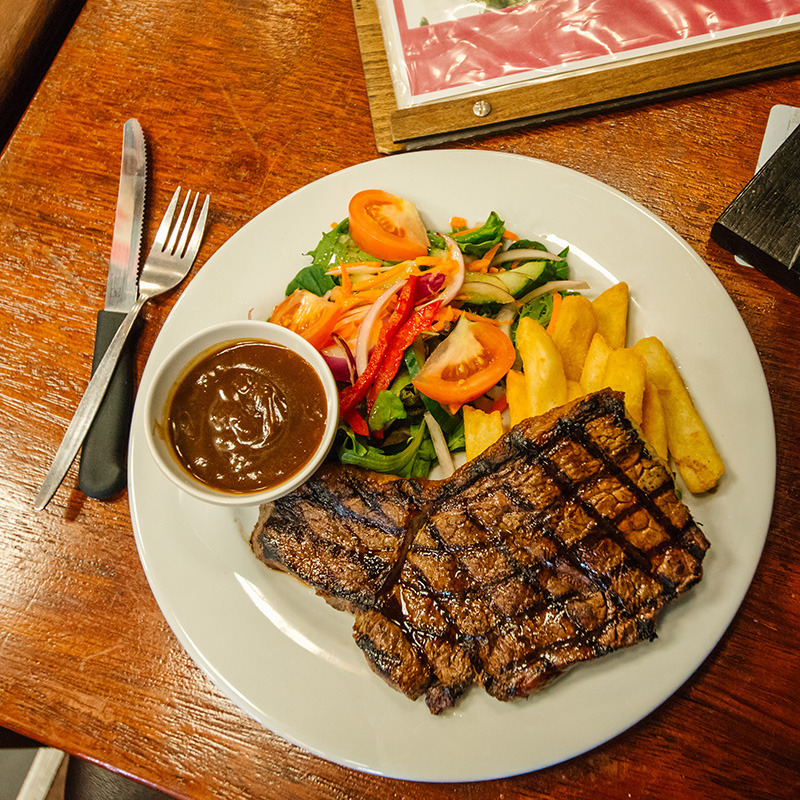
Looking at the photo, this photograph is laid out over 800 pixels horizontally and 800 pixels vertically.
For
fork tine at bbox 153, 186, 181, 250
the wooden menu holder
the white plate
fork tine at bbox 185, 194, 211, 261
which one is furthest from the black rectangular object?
fork tine at bbox 153, 186, 181, 250

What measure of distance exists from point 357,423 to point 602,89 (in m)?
2.11

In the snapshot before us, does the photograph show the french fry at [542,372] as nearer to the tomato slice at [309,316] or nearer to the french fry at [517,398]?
the french fry at [517,398]

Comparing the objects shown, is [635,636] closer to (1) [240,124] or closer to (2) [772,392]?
(2) [772,392]

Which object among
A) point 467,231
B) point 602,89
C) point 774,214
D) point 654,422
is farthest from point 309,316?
point 774,214

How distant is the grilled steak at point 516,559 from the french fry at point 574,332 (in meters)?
0.30

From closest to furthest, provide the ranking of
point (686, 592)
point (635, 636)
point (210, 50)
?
point (635, 636)
point (686, 592)
point (210, 50)

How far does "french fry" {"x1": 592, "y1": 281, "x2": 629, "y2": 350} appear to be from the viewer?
2400mm

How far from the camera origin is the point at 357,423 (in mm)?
2484

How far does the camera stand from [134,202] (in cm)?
297

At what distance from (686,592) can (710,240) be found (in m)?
1.65

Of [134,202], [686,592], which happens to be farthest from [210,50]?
[686,592]

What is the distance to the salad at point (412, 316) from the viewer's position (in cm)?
245

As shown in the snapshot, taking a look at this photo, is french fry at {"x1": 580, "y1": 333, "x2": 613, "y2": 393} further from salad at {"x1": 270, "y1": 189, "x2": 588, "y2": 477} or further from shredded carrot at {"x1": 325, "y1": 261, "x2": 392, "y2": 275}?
shredded carrot at {"x1": 325, "y1": 261, "x2": 392, "y2": 275}

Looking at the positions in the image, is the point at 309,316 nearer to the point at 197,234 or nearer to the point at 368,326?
the point at 368,326
